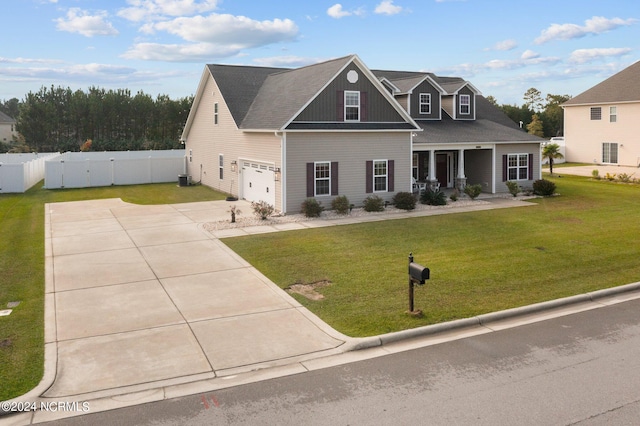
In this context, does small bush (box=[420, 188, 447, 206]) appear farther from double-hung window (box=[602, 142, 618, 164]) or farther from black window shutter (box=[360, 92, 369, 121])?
double-hung window (box=[602, 142, 618, 164])

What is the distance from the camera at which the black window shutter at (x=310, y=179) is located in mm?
23969

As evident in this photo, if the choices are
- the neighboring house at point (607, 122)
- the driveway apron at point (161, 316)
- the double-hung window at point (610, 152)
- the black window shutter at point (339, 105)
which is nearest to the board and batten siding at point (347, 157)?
the black window shutter at point (339, 105)

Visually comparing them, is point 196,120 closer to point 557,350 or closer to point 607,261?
point 607,261

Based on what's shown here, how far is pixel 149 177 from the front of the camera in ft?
125

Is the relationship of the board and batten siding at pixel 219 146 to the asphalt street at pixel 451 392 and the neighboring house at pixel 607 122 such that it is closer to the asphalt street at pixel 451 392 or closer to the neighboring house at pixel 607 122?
the asphalt street at pixel 451 392

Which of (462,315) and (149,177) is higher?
(149,177)

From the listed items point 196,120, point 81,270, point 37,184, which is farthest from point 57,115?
point 81,270

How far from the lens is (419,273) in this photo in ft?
33.7

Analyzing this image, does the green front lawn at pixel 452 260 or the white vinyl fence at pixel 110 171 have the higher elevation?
the white vinyl fence at pixel 110 171

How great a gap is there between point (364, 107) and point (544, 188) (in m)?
10.6

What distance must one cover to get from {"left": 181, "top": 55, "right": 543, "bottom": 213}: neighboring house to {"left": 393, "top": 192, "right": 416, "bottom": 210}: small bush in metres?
1.09

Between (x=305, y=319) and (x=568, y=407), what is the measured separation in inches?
200

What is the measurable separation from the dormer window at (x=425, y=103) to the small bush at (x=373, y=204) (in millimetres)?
9203

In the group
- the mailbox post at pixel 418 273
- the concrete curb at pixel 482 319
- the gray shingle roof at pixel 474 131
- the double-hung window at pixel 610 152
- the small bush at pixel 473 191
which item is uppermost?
the gray shingle roof at pixel 474 131
